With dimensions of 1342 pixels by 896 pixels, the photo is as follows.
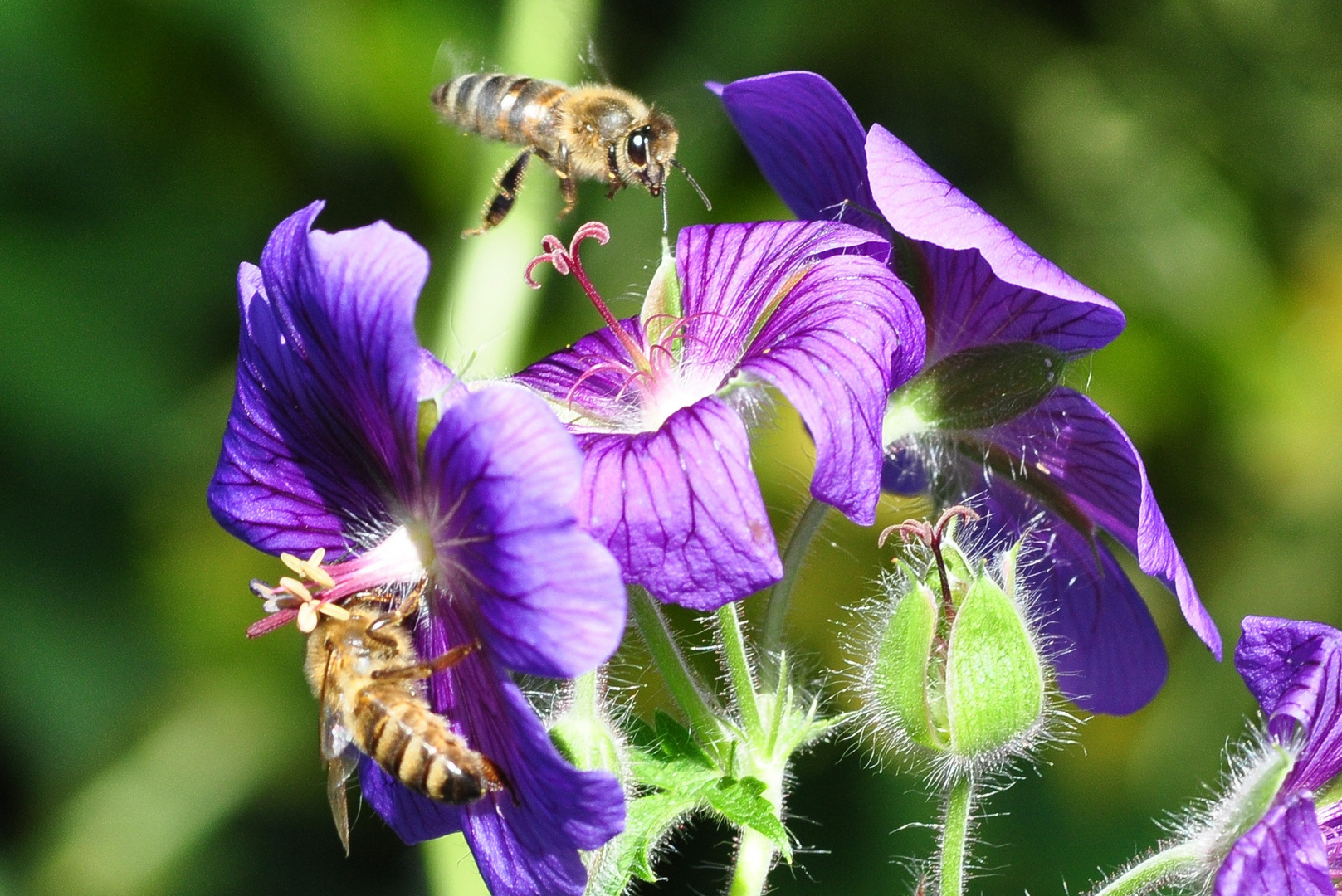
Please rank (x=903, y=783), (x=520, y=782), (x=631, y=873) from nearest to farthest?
1. (x=520, y=782)
2. (x=631, y=873)
3. (x=903, y=783)

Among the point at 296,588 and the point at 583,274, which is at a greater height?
the point at 583,274

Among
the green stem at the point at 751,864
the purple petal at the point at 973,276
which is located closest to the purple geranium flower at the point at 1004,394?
the purple petal at the point at 973,276

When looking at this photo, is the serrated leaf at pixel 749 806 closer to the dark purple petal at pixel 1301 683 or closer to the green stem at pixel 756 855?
the green stem at pixel 756 855

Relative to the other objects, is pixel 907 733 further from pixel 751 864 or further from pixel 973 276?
pixel 973 276

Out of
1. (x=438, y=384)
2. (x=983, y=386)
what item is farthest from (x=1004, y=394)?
(x=438, y=384)

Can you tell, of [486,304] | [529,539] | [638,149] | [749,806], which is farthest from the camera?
[486,304]

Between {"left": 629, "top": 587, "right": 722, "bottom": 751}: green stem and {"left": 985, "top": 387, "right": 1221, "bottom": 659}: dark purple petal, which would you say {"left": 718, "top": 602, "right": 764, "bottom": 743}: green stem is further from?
{"left": 985, "top": 387, "right": 1221, "bottom": 659}: dark purple petal

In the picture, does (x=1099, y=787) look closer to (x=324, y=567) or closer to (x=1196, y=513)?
(x=1196, y=513)

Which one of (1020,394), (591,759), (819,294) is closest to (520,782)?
(591,759)
